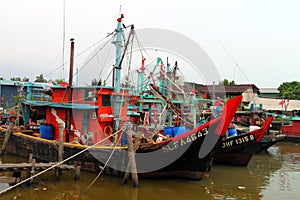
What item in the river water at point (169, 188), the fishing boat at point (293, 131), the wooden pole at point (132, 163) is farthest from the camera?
the fishing boat at point (293, 131)

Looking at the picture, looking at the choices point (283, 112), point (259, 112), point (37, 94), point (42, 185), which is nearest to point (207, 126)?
point (42, 185)

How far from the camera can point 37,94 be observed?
1662 cm

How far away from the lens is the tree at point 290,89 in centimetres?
4396

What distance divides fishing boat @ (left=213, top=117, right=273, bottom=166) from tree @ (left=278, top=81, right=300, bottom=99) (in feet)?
104

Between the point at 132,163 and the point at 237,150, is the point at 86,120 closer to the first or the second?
the point at 132,163

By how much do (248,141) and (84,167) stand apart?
8.59m

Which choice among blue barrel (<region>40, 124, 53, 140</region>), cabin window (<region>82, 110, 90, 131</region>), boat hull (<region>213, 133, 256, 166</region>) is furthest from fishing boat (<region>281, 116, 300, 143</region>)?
blue barrel (<region>40, 124, 53, 140</region>)

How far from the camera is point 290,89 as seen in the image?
45.8m

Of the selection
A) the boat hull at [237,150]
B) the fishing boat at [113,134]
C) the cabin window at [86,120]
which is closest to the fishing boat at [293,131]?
the boat hull at [237,150]

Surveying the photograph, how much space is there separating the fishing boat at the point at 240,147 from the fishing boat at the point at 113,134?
10.6 ft

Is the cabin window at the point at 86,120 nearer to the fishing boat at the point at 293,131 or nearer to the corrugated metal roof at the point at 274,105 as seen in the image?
the fishing boat at the point at 293,131

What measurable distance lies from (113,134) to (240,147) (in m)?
7.94

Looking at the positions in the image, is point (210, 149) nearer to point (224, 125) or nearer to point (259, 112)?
point (224, 125)

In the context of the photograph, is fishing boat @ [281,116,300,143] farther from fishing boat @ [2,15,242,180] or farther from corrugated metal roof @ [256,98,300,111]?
fishing boat @ [2,15,242,180]
